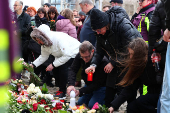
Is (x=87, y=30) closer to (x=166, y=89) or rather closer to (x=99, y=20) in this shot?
(x=99, y=20)

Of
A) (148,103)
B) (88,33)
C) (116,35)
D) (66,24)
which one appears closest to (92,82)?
(116,35)

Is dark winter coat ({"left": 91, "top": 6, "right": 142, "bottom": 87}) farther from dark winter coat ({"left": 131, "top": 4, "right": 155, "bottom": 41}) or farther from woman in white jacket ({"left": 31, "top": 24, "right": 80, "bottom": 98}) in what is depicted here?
woman in white jacket ({"left": 31, "top": 24, "right": 80, "bottom": 98})

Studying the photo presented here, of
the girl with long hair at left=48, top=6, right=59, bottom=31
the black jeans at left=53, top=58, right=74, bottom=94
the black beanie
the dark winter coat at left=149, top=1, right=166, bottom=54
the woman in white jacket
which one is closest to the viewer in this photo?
the dark winter coat at left=149, top=1, right=166, bottom=54

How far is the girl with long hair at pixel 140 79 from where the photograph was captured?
9.31ft

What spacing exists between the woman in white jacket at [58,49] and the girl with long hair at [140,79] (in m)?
1.73

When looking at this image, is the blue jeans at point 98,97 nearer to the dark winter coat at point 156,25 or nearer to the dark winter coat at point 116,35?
the dark winter coat at point 116,35

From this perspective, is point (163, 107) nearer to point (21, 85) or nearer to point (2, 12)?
point (2, 12)

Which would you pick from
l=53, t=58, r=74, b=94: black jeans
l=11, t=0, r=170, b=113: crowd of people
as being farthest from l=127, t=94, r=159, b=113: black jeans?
l=53, t=58, r=74, b=94: black jeans

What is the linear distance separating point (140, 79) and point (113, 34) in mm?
681

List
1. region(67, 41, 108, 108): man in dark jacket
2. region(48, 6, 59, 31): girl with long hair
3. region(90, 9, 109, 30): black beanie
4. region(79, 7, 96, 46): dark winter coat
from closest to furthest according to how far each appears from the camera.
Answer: region(90, 9, 109, 30): black beanie → region(67, 41, 108, 108): man in dark jacket → region(79, 7, 96, 46): dark winter coat → region(48, 6, 59, 31): girl with long hair

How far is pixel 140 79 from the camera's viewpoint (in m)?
3.05

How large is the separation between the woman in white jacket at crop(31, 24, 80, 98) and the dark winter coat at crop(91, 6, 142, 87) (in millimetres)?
1137

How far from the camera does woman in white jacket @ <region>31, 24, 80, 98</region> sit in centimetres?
443

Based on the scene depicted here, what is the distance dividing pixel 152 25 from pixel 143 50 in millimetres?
398
